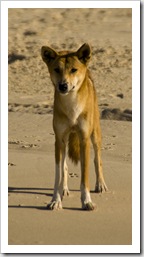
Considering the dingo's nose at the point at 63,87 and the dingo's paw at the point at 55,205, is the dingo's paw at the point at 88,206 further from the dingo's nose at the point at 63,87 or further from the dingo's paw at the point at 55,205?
the dingo's nose at the point at 63,87

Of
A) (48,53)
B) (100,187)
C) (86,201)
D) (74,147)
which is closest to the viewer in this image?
(48,53)

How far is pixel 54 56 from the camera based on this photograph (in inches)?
284

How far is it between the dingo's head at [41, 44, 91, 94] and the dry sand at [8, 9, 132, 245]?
4.04ft

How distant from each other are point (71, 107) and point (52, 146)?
2998 mm

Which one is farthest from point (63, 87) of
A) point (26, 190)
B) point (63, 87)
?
point (26, 190)

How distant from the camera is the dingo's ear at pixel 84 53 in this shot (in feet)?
23.7

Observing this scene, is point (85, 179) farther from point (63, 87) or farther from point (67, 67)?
point (67, 67)

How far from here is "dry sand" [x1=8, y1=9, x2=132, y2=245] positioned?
268 inches

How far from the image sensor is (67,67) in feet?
23.3

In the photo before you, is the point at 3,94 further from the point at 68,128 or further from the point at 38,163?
the point at 38,163

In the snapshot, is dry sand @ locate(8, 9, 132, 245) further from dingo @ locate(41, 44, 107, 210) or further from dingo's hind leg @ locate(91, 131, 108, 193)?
dingo @ locate(41, 44, 107, 210)

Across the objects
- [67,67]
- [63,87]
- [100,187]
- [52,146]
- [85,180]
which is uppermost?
[67,67]

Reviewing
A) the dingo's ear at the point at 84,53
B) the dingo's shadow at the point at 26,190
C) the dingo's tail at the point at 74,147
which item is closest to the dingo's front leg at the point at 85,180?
the dingo's tail at the point at 74,147

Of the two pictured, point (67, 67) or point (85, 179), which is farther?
point (85, 179)
